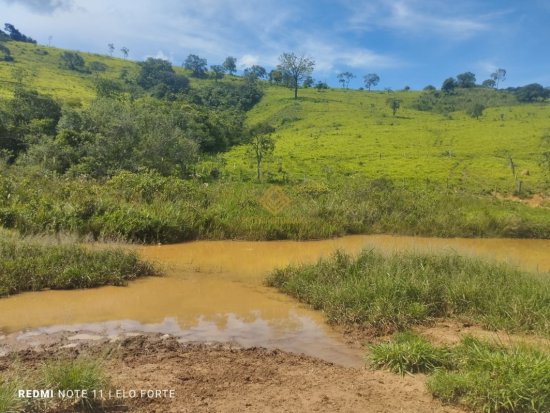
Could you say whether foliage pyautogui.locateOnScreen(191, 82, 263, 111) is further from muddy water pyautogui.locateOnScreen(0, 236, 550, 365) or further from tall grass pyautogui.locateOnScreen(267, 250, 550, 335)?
tall grass pyautogui.locateOnScreen(267, 250, 550, 335)

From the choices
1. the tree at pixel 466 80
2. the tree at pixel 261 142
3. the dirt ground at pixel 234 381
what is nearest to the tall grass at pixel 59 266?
the dirt ground at pixel 234 381

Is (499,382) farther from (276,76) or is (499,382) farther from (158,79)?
(276,76)

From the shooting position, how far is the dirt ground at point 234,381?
528 cm

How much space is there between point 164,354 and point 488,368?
433cm

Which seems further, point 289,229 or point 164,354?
point 289,229

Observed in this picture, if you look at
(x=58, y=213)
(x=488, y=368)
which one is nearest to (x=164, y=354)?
(x=488, y=368)

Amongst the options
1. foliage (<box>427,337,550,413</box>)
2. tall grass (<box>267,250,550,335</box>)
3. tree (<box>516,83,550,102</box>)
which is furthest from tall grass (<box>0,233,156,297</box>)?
tree (<box>516,83,550,102</box>)

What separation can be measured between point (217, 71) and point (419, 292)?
91689mm

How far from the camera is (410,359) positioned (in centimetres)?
645

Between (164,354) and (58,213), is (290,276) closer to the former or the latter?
(164,354)

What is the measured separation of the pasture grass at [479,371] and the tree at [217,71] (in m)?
85.8

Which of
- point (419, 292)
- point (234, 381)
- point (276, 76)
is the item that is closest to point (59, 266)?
point (234, 381)

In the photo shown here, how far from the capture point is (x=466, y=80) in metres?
93.0

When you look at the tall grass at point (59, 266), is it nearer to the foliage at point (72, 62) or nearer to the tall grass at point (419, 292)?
the tall grass at point (419, 292)
